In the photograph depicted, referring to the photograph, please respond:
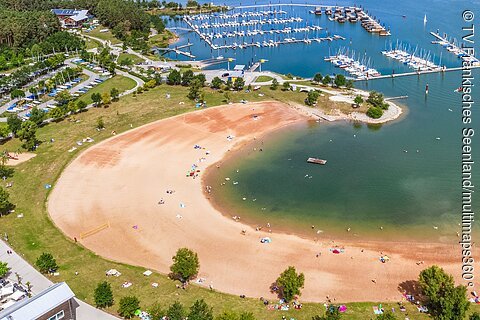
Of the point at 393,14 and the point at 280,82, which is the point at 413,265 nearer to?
the point at 280,82

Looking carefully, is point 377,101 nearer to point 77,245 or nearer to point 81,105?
point 81,105

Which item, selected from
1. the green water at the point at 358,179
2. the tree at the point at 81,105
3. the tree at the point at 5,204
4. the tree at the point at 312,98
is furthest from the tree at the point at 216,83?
the tree at the point at 5,204

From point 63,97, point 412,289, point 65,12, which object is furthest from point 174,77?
point 65,12

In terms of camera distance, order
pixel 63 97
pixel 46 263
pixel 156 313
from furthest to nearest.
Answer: pixel 63 97 < pixel 46 263 < pixel 156 313

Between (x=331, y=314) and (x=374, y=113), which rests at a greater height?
(x=374, y=113)

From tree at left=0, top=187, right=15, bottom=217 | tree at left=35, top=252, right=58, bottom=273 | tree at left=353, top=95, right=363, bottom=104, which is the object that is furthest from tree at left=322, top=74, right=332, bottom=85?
tree at left=35, top=252, right=58, bottom=273

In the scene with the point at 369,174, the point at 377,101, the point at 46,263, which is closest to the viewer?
the point at 46,263

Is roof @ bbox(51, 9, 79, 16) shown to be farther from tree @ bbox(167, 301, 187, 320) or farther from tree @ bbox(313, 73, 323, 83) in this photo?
tree @ bbox(167, 301, 187, 320)
